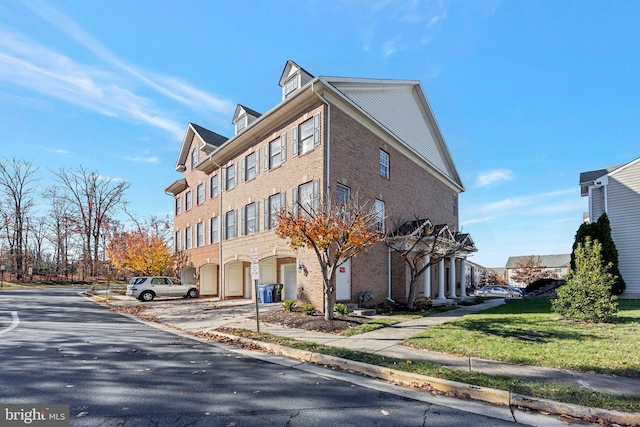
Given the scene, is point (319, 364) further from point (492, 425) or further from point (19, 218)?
point (19, 218)

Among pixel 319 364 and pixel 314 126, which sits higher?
pixel 314 126

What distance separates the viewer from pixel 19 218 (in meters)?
51.9

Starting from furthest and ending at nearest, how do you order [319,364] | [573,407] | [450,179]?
1. [450,179]
2. [319,364]
3. [573,407]

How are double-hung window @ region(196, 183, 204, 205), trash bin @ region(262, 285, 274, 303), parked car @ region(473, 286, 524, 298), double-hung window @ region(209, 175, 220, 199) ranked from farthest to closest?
parked car @ region(473, 286, 524, 298), double-hung window @ region(196, 183, 204, 205), double-hung window @ region(209, 175, 220, 199), trash bin @ region(262, 285, 274, 303)

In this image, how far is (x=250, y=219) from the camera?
66.1 ft

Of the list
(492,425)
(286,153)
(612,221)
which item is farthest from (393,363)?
(612,221)

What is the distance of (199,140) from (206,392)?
24446 millimetres

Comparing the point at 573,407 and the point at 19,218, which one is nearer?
the point at 573,407

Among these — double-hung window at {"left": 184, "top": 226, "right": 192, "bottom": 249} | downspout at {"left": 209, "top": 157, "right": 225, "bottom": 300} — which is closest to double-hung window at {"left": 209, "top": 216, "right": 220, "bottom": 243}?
downspout at {"left": 209, "top": 157, "right": 225, "bottom": 300}

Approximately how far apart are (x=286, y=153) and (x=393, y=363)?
12.3m

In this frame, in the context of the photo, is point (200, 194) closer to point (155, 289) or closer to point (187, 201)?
point (187, 201)

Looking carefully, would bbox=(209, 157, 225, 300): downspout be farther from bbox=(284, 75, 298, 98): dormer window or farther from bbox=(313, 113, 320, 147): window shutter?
bbox=(313, 113, 320, 147): window shutter

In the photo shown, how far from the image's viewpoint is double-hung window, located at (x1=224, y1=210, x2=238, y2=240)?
71.1 feet

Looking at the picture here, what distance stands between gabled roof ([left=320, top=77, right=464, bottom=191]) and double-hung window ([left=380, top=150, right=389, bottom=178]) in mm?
1110
